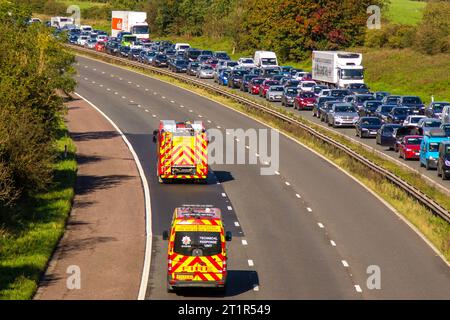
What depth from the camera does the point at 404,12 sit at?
172 metres

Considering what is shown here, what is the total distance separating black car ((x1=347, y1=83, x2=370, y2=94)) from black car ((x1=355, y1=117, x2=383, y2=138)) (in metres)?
18.7

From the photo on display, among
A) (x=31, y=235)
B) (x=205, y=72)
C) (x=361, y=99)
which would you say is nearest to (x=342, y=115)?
(x=361, y=99)

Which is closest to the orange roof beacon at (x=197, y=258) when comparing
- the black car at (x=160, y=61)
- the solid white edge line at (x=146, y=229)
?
the solid white edge line at (x=146, y=229)

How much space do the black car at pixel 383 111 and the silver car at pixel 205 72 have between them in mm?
32645

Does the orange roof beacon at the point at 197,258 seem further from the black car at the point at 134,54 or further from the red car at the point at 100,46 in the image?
the red car at the point at 100,46

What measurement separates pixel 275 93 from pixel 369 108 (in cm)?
1307

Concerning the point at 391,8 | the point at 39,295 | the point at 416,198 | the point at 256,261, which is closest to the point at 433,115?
the point at 416,198

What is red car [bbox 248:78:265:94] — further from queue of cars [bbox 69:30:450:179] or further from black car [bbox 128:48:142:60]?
black car [bbox 128:48:142:60]

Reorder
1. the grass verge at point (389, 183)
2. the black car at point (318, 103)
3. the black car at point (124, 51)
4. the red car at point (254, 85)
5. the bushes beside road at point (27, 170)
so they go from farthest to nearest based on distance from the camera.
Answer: the black car at point (124, 51), the red car at point (254, 85), the black car at point (318, 103), the grass verge at point (389, 183), the bushes beside road at point (27, 170)

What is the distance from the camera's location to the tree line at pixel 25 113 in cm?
4444

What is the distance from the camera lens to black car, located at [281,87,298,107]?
280 feet

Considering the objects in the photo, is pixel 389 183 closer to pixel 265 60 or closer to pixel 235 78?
pixel 235 78

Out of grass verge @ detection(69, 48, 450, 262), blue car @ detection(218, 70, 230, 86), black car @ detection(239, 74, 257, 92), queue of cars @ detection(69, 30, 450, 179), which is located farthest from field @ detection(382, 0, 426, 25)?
grass verge @ detection(69, 48, 450, 262)

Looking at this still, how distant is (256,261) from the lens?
120 feet
